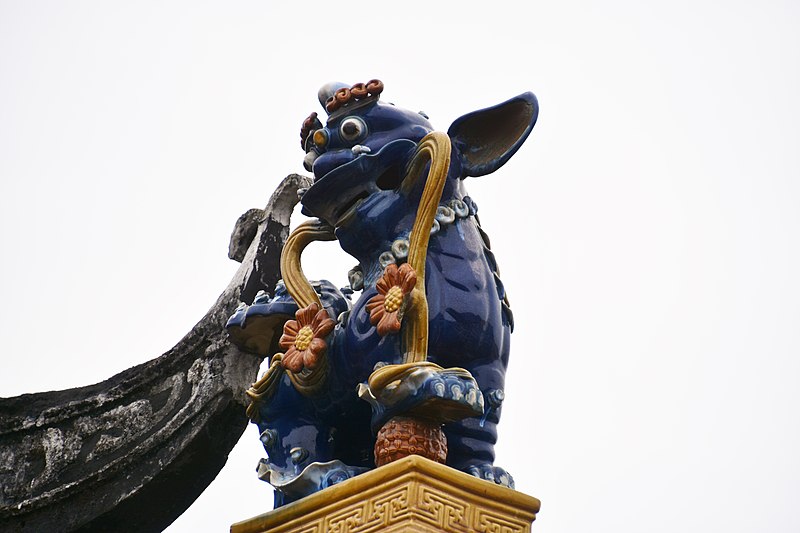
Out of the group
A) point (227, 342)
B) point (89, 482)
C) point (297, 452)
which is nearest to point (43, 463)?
point (89, 482)

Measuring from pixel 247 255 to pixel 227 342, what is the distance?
0.39 meters

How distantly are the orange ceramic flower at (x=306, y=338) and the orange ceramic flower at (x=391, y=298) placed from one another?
8.9 inches

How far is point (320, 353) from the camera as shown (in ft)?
16.3

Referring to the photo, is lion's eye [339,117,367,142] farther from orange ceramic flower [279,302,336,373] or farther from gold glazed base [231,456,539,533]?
gold glazed base [231,456,539,533]

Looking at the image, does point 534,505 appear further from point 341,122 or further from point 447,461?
point 341,122

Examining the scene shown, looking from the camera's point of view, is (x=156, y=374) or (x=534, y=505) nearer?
(x=534, y=505)

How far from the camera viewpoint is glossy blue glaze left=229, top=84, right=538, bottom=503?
486 centimetres

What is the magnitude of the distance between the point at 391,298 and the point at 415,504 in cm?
58

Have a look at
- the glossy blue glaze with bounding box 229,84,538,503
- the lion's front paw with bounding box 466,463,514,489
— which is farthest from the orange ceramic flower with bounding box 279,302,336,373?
the lion's front paw with bounding box 466,463,514,489

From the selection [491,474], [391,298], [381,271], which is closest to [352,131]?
[381,271]

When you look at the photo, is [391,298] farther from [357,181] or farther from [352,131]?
[352,131]

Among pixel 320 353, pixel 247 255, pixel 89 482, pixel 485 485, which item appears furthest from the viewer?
pixel 247 255

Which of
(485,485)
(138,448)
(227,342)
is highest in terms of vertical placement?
(227,342)

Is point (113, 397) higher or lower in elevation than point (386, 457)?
higher
